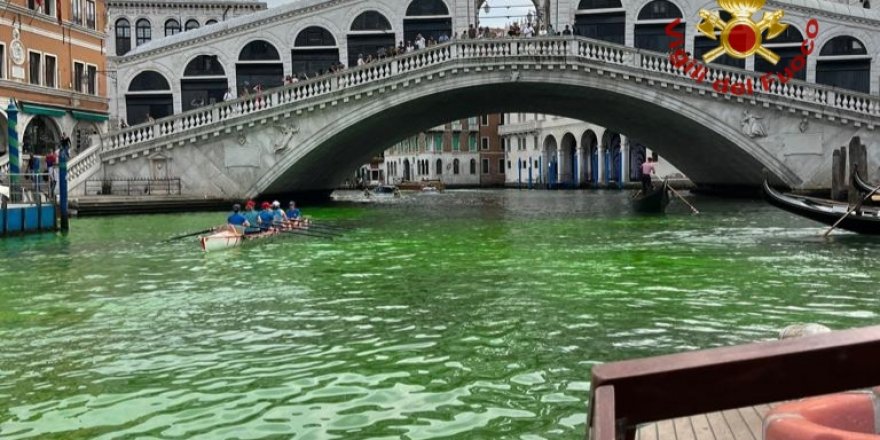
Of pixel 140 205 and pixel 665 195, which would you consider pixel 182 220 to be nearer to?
pixel 140 205

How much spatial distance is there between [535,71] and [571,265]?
12.4 m

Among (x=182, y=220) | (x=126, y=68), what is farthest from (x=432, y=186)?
(x=182, y=220)

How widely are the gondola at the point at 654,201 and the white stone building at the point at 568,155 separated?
21131mm

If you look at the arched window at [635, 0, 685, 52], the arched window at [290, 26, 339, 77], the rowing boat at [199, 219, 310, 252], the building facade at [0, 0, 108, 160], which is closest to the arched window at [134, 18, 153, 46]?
the building facade at [0, 0, 108, 160]

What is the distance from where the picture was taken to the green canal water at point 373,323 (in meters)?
5.19

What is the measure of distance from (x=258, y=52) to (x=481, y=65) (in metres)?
8.68

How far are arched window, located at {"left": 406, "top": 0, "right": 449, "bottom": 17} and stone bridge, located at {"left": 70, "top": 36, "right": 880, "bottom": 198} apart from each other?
4.74 meters

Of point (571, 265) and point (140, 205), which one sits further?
point (140, 205)

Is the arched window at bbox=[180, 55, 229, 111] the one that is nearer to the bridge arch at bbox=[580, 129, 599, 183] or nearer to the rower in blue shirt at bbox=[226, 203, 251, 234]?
the rower in blue shirt at bbox=[226, 203, 251, 234]

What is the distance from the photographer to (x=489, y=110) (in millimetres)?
30453

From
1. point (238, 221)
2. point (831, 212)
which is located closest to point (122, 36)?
point (238, 221)

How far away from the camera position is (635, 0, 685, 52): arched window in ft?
91.1

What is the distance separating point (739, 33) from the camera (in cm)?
2809

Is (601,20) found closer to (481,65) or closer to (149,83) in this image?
(481,65)
